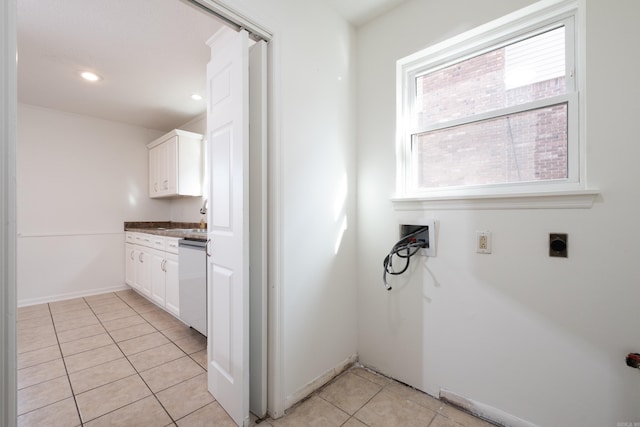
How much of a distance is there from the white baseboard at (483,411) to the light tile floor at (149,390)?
4 centimetres

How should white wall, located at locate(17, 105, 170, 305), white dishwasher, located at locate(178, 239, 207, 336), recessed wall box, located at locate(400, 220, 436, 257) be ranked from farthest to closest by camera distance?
white wall, located at locate(17, 105, 170, 305)
white dishwasher, located at locate(178, 239, 207, 336)
recessed wall box, located at locate(400, 220, 436, 257)

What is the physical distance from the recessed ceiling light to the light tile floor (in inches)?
101

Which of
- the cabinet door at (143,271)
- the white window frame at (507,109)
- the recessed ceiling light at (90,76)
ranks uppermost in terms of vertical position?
the recessed ceiling light at (90,76)

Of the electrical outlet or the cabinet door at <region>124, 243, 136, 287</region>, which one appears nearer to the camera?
the electrical outlet

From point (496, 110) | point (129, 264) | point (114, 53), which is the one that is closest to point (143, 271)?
point (129, 264)

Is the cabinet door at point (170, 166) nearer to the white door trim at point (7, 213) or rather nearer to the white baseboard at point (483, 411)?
the white door trim at point (7, 213)

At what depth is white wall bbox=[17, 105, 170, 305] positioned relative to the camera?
11.5ft

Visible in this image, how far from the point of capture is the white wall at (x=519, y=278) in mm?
1171

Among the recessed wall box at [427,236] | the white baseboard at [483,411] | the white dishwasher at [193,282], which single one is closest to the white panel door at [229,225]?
the white dishwasher at [193,282]

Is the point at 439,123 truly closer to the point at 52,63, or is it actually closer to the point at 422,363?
the point at 422,363

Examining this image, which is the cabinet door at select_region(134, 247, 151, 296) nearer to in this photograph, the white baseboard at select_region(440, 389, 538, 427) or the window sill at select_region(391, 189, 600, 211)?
the window sill at select_region(391, 189, 600, 211)

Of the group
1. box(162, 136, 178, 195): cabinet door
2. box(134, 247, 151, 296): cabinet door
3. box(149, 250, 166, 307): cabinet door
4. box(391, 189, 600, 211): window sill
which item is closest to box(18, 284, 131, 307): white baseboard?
box(134, 247, 151, 296): cabinet door

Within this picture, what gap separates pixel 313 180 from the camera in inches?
68.5

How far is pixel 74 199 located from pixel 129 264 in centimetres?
117
